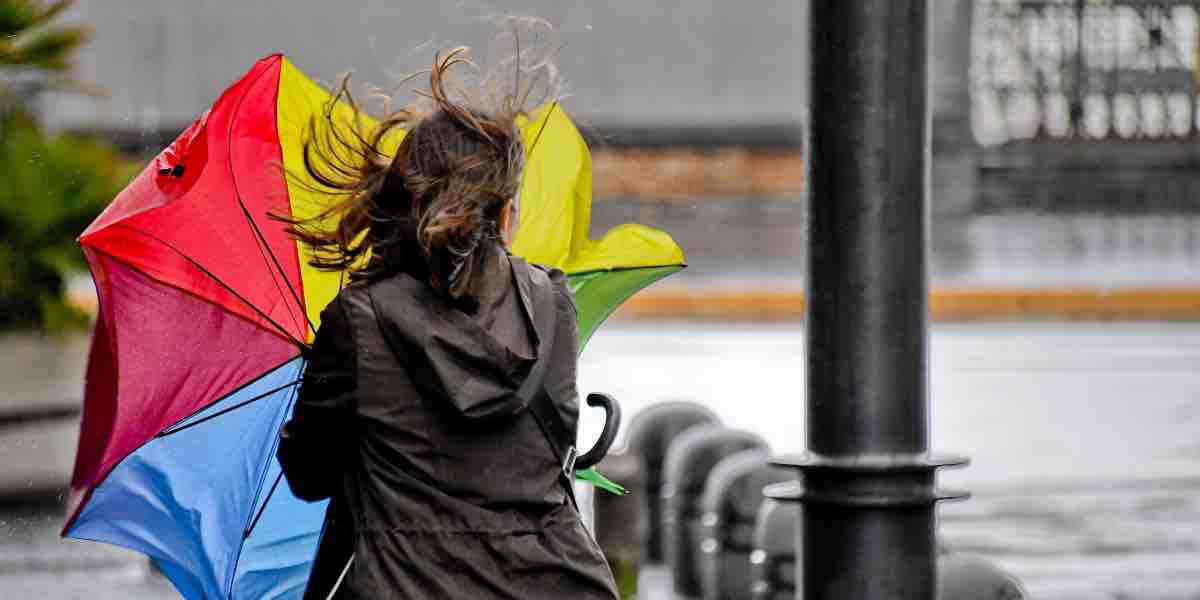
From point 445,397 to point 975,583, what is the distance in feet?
8.02

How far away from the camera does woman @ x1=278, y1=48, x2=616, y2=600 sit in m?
2.31

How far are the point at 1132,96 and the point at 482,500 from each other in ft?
117

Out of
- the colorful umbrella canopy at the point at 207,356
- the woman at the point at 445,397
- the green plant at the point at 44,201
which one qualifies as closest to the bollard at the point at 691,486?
the colorful umbrella canopy at the point at 207,356

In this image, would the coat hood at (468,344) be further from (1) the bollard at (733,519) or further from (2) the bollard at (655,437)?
(2) the bollard at (655,437)

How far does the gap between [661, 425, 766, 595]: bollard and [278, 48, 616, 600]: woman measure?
4.86m

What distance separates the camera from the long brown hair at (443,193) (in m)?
2.29

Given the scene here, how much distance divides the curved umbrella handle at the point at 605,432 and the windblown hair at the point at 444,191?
31 centimetres

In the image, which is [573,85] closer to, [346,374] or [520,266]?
[520,266]

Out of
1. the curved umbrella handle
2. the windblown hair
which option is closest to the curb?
the curved umbrella handle

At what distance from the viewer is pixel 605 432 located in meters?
2.53

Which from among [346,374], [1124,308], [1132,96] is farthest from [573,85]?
[1132,96]

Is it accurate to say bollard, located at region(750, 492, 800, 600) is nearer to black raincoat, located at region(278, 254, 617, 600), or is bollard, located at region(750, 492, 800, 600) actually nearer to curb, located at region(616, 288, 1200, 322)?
black raincoat, located at region(278, 254, 617, 600)

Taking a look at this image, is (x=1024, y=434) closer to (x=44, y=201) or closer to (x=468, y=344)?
(x=44, y=201)

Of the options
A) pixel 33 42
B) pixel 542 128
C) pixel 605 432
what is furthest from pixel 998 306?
pixel 605 432
